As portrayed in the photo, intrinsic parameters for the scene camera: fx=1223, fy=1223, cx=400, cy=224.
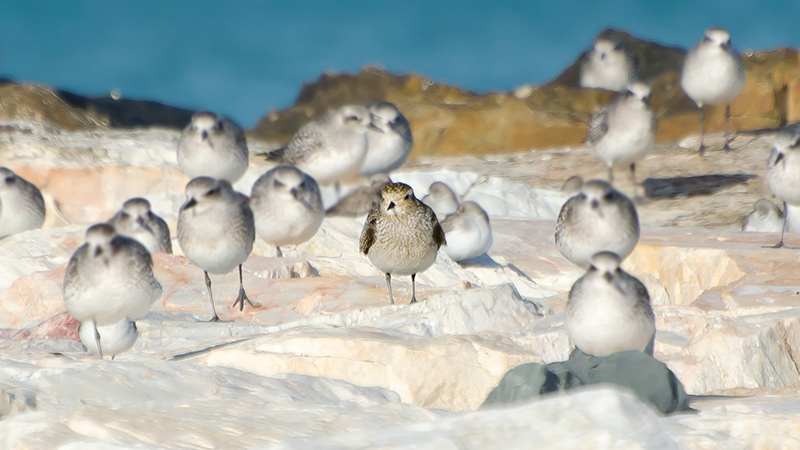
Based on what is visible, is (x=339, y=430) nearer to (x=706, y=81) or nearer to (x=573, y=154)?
(x=706, y=81)

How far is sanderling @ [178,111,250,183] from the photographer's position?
1540 cm

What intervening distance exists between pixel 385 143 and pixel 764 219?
5.31 m

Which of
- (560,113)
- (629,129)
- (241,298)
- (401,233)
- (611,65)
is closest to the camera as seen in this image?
(401,233)

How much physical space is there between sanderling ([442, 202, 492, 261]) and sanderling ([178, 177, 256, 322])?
320 cm

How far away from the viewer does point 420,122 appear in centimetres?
2464

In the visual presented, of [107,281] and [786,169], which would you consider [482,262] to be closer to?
[786,169]

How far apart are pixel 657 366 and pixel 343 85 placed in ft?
80.0

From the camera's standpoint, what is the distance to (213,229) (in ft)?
34.6

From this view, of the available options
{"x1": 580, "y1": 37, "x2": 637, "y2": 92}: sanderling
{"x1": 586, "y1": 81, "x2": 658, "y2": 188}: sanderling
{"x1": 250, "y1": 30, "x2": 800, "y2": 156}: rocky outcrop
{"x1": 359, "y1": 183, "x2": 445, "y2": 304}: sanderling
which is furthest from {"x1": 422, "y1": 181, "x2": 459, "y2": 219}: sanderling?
{"x1": 580, "y1": 37, "x2": 637, "y2": 92}: sanderling

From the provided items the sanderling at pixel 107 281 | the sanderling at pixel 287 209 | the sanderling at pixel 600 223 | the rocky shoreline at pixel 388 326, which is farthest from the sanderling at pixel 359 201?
the sanderling at pixel 107 281

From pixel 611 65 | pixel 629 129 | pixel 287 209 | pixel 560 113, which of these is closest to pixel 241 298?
pixel 287 209

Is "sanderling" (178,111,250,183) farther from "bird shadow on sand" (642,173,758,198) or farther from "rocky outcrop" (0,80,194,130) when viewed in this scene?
"rocky outcrop" (0,80,194,130)

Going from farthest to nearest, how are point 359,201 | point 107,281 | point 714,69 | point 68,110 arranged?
point 68,110
point 714,69
point 359,201
point 107,281

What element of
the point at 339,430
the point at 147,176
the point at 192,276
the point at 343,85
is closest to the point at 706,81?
the point at 147,176
